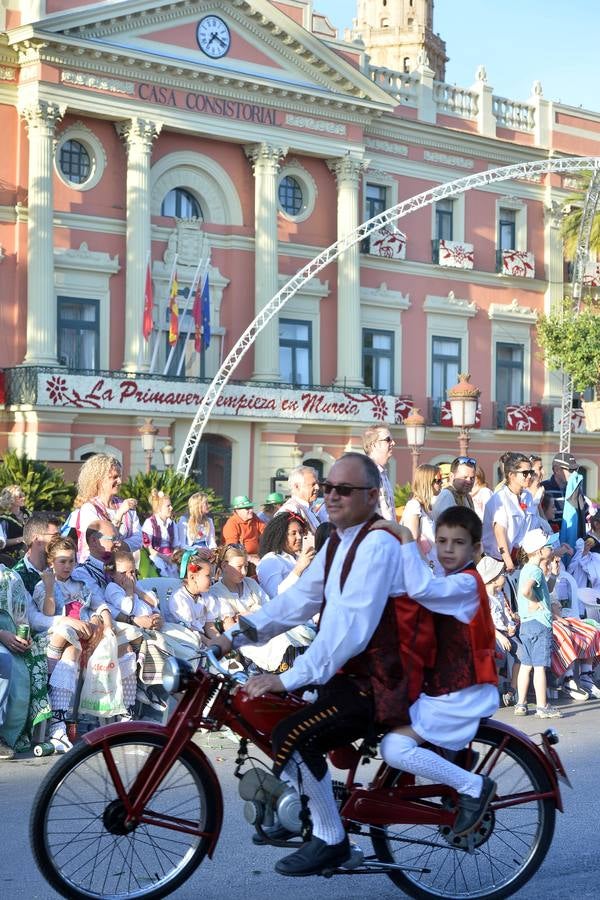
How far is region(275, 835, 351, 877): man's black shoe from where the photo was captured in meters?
5.78

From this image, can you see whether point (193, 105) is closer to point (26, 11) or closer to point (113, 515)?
point (26, 11)

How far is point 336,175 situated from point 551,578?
27.0 m

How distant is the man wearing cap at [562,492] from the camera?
51.6ft

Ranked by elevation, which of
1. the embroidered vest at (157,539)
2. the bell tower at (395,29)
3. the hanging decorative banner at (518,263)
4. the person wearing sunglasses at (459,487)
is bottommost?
the embroidered vest at (157,539)

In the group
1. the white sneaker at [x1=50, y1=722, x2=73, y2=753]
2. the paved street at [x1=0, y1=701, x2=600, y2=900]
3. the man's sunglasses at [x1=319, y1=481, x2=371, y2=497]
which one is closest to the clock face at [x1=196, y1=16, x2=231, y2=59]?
the white sneaker at [x1=50, y1=722, x2=73, y2=753]

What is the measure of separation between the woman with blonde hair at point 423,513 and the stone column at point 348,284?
26.0 meters

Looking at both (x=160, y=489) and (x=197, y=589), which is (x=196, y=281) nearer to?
(x=160, y=489)

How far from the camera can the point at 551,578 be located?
13570 mm

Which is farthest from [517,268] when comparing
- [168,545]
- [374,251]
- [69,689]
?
[69,689]

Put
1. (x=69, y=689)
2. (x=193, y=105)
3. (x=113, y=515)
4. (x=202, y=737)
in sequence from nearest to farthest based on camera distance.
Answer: (x=69, y=689), (x=202, y=737), (x=113, y=515), (x=193, y=105)

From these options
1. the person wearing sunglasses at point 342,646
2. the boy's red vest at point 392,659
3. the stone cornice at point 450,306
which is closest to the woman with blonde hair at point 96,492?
the person wearing sunglasses at point 342,646

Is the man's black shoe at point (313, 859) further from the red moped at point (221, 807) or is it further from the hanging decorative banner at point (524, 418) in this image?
the hanging decorative banner at point (524, 418)

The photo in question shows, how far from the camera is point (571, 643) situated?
13.2 meters

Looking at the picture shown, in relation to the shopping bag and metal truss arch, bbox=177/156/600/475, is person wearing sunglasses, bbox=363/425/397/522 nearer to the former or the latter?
the shopping bag
